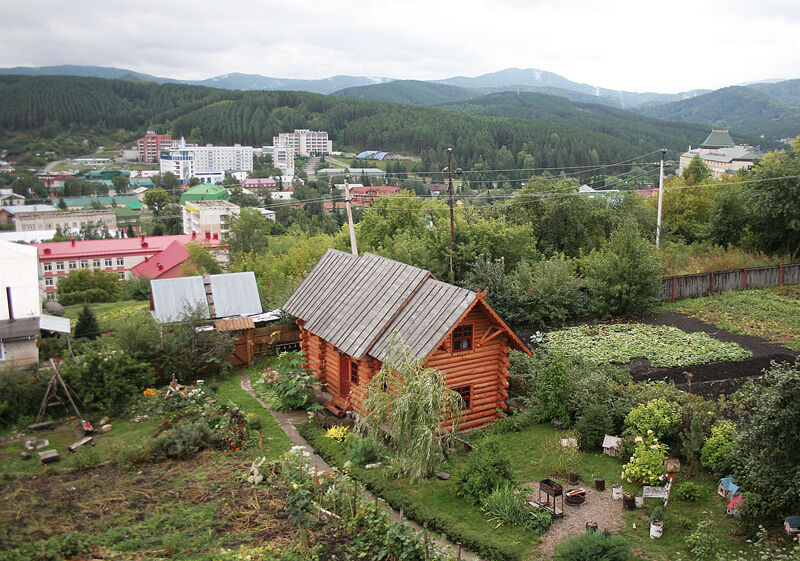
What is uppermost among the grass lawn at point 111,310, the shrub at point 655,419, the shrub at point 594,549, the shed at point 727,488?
the shrub at point 655,419

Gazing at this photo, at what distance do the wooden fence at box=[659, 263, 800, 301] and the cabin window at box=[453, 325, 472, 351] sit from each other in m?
16.8

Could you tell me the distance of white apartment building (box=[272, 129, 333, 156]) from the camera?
7091 inches

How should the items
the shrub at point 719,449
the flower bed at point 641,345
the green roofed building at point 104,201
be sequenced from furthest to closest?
the green roofed building at point 104,201, the flower bed at point 641,345, the shrub at point 719,449

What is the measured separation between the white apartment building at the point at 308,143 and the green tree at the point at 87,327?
158m

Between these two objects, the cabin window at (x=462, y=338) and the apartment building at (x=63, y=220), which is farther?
the apartment building at (x=63, y=220)

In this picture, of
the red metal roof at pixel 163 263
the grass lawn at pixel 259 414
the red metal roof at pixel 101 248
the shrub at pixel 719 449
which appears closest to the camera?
the shrub at pixel 719 449

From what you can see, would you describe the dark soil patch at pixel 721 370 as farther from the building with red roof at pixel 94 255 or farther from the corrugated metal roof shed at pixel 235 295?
the building with red roof at pixel 94 255

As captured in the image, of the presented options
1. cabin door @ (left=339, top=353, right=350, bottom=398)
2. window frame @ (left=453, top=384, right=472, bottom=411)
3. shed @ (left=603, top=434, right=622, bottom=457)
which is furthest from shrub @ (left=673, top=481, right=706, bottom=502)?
cabin door @ (left=339, top=353, right=350, bottom=398)

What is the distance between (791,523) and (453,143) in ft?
401

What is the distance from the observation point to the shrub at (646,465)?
42.4 feet

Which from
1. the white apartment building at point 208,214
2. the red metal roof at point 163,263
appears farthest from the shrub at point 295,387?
the white apartment building at point 208,214

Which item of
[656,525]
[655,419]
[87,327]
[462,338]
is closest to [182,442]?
[462,338]

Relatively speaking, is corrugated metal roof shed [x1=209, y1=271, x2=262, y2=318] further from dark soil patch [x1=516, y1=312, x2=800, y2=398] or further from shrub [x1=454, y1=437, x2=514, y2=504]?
shrub [x1=454, y1=437, x2=514, y2=504]

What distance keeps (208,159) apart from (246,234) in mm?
160519
